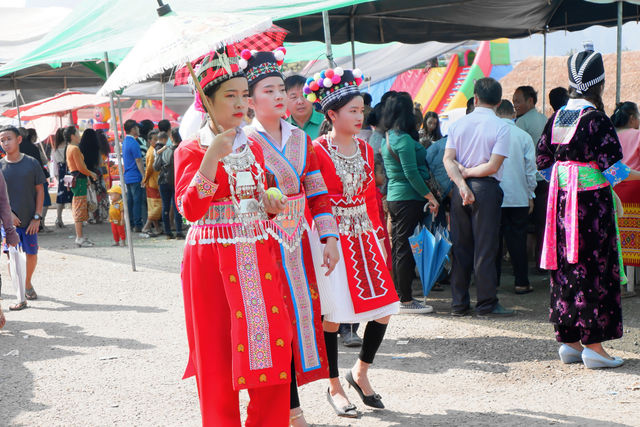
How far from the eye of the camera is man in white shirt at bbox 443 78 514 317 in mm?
5922

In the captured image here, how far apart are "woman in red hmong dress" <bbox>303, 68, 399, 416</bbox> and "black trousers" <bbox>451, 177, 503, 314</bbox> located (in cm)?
199

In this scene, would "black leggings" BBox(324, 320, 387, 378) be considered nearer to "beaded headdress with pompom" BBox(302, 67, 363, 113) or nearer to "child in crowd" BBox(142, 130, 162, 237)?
"beaded headdress with pompom" BBox(302, 67, 363, 113)

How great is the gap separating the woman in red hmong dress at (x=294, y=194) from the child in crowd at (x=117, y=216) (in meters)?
8.37

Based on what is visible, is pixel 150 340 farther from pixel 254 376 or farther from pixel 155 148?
pixel 155 148

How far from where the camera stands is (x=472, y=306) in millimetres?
6699

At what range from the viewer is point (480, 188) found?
19.7 ft

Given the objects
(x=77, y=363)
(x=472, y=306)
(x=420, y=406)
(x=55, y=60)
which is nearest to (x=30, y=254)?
(x=55, y=60)

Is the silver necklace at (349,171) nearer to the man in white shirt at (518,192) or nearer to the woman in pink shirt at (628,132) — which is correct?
the man in white shirt at (518,192)

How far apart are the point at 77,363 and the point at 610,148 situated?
4.06 metres

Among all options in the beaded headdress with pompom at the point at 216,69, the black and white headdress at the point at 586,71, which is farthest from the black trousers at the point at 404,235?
the beaded headdress with pompom at the point at 216,69

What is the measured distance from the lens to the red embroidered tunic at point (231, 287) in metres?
2.93

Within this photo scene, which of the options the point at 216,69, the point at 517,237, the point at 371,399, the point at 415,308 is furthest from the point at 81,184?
the point at 216,69

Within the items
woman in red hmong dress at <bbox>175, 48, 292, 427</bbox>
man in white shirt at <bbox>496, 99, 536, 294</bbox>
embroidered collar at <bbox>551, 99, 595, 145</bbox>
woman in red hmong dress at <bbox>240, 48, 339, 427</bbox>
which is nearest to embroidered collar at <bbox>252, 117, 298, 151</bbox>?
woman in red hmong dress at <bbox>240, 48, 339, 427</bbox>

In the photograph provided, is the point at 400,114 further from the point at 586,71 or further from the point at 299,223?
the point at 299,223
